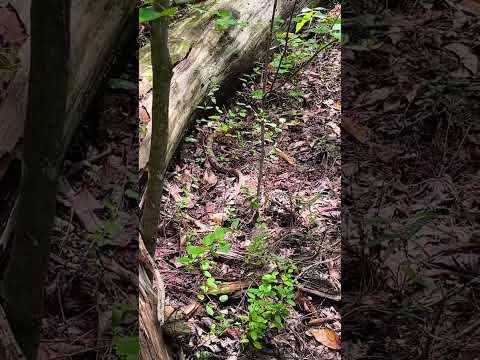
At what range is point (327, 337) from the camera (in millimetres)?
1635

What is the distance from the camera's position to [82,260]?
1213 mm

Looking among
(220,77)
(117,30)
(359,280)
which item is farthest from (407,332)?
(220,77)

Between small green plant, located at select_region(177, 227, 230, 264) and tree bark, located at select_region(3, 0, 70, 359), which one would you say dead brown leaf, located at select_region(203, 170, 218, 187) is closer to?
small green plant, located at select_region(177, 227, 230, 264)

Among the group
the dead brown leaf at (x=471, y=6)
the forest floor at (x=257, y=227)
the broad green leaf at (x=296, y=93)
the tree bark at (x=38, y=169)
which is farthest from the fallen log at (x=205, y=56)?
the dead brown leaf at (x=471, y=6)

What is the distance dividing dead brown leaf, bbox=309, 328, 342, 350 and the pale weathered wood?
3.23 ft

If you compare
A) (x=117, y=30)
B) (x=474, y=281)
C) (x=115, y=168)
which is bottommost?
(x=474, y=281)

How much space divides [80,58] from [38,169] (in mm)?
442

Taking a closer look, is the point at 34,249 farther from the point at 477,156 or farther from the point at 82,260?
the point at 477,156

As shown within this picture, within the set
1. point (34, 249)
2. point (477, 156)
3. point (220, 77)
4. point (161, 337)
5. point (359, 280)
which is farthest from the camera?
point (220, 77)

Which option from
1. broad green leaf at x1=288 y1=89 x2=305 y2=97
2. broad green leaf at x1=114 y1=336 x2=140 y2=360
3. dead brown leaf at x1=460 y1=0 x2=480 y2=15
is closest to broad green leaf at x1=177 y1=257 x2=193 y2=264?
broad green leaf at x1=114 y1=336 x2=140 y2=360

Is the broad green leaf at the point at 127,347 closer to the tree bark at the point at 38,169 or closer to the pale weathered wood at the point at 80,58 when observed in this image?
the tree bark at the point at 38,169

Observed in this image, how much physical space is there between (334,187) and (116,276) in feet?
3.63

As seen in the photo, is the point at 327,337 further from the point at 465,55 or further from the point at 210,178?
the point at 465,55

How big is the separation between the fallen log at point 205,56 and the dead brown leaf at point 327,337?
0.83m
